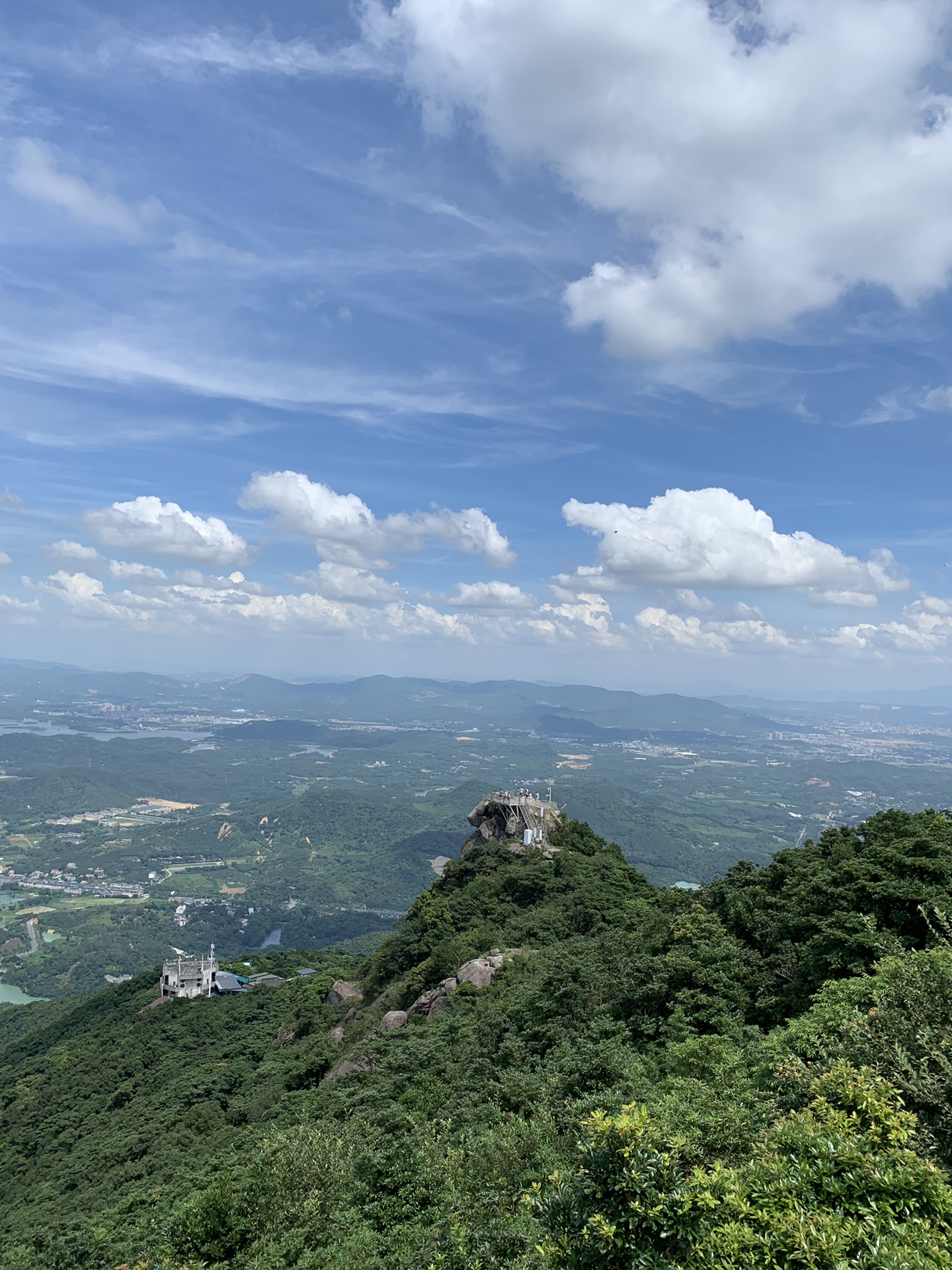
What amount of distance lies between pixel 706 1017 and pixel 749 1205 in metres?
12.0

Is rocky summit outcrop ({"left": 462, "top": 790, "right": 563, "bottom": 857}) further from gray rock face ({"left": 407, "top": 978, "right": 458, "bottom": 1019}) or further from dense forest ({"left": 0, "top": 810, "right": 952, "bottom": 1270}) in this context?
gray rock face ({"left": 407, "top": 978, "right": 458, "bottom": 1019})

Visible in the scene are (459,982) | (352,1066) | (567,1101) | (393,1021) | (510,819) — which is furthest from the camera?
(510,819)

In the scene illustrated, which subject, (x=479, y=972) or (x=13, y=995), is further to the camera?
(x=13, y=995)

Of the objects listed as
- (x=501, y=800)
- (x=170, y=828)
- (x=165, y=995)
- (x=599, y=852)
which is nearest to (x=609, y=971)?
(x=599, y=852)

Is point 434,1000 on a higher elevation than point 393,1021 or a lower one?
higher

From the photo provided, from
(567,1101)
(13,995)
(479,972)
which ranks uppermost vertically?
(567,1101)

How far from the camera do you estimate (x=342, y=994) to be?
37906 millimetres

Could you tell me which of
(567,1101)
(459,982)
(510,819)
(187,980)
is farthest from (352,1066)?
(187,980)

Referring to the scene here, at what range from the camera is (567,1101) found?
14.6 meters

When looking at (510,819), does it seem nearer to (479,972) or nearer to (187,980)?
(479,972)

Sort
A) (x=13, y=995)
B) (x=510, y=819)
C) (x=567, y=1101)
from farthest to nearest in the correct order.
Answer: (x=13, y=995)
(x=510, y=819)
(x=567, y=1101)

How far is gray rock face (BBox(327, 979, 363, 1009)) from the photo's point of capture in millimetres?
37094

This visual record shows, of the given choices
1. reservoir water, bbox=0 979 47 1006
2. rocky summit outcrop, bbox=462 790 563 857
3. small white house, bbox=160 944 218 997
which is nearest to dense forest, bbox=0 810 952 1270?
rocky summit outcrop, bbox=462 790 563 857

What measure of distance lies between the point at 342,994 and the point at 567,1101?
89.1 feet
